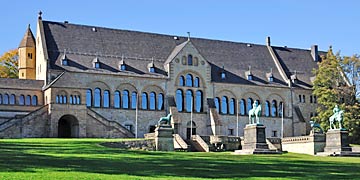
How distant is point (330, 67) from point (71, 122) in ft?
111

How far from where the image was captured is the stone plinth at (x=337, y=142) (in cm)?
5609

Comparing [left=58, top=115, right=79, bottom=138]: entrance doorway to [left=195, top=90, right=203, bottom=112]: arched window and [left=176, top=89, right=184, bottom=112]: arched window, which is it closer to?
[left=176, top=89, right=184, bottom=112]: arched window

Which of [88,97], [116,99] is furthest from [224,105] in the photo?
[88,97]

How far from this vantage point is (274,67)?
283ft

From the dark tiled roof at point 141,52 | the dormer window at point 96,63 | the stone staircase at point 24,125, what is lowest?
the stone staircase at point 24,125

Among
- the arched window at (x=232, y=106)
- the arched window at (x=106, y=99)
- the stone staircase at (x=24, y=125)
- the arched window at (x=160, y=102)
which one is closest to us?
the stone staircase at (x=24, y=125)

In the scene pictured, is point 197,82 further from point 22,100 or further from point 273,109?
point 22,100

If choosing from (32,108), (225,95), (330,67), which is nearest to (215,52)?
(225,95)

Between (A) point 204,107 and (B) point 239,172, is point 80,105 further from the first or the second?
(B) point 239,172

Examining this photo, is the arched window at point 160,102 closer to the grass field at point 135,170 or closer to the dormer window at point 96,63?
the dormer window at point 96,63

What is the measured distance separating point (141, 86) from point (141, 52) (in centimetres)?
569

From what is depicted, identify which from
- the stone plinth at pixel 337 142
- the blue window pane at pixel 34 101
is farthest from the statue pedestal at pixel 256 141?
the blue window pane at pixel 34 101

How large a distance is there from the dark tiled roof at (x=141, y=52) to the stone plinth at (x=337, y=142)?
23780 mm

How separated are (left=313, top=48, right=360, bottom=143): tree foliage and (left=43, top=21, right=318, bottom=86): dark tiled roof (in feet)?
16.8
